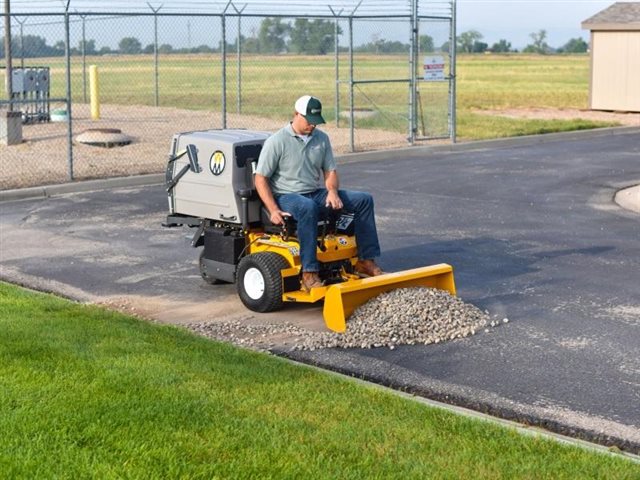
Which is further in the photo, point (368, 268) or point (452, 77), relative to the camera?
point (452, 77)

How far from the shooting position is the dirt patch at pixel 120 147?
1798 cm

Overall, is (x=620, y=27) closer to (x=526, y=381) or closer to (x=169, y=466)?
(x=526, y=381)

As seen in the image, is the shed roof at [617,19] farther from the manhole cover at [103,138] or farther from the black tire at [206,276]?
the black tire at [206,276]

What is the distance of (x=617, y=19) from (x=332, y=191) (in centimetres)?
2700

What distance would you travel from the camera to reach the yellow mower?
8.77 meters

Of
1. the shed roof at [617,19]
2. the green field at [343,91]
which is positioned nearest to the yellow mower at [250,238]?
the green field at [343,91]

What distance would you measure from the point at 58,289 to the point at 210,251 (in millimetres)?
1368

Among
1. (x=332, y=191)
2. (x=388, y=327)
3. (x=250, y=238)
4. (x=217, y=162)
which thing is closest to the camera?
(x=388, y=327)

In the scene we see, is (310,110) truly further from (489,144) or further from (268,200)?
(489,144)

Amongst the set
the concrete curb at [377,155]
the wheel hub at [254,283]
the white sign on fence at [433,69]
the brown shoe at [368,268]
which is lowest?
the wheel hub at [254,283]

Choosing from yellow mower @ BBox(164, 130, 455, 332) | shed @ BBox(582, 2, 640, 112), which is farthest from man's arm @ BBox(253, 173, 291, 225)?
shed @ BBox(582, 2, 640, 112)

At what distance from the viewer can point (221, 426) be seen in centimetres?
583

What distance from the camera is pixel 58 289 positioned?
9.99 meters

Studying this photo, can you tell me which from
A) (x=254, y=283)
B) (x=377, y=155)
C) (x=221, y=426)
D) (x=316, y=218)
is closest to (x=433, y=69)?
(x=377, y=155)
